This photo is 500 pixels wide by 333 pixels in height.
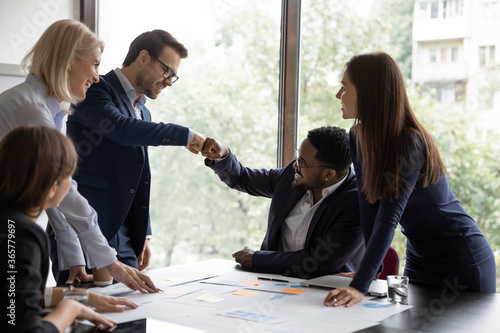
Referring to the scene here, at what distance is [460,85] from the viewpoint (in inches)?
148

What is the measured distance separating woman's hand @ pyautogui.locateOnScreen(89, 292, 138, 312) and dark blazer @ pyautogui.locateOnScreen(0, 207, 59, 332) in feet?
1.12

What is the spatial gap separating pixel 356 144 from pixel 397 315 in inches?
30.5

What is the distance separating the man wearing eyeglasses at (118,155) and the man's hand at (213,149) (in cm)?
3

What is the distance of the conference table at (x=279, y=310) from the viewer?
153 centimetres

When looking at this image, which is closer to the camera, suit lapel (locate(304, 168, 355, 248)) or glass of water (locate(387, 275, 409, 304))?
glass of water (locate(387, 275, 409, 304))

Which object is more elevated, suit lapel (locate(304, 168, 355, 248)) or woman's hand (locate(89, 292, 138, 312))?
suit lapel (locate(304, 168, 355, 248))

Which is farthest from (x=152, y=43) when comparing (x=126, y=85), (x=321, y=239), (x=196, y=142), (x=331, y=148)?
(x=321, y=239)

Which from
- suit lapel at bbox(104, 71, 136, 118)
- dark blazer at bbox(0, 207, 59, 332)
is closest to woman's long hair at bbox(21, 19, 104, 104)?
suit lapel at bbox(104, 71, 136, 118)

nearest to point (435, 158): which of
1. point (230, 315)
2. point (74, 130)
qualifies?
point (230, 315)

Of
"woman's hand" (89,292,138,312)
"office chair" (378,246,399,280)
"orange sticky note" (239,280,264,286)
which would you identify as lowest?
"office chair" (378,246,399,280)

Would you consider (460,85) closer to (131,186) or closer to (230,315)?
(131,186)

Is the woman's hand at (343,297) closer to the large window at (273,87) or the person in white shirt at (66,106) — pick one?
the person in white shirt at (66,106)

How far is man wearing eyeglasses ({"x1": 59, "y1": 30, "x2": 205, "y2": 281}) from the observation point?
249cm

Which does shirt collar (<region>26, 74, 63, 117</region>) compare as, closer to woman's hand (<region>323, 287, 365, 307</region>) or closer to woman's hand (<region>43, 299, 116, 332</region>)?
woman's hand (<region>43, 299, 116, 332</region>)
